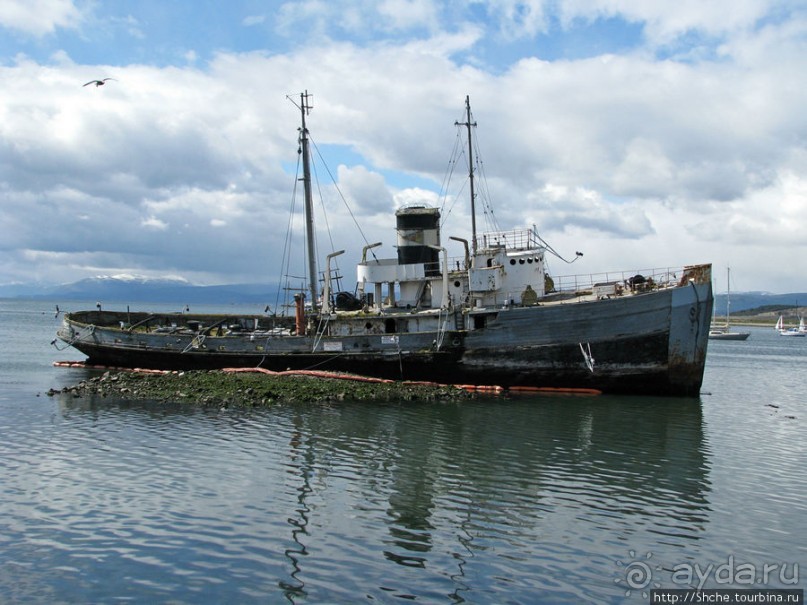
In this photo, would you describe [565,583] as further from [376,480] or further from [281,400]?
[281,400]

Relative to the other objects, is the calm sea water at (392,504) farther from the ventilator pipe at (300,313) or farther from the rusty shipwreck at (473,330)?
the ventilator pipe at (300,313)

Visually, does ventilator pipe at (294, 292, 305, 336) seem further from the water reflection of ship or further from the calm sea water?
the calm sea water

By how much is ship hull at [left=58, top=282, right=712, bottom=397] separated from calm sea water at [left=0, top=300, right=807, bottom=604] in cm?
330

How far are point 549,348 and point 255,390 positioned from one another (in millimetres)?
11993

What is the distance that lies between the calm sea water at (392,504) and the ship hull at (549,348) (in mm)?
3301

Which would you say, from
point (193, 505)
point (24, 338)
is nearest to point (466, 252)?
point (193, 505)

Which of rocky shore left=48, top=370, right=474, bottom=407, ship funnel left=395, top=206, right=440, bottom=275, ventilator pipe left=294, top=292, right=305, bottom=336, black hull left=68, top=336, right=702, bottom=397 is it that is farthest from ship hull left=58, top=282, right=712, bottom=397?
ship funnel left=395, top=206, right=440, bottom=275

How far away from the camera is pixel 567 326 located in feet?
89.8

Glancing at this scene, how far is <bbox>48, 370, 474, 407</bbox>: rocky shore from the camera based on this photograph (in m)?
26.0

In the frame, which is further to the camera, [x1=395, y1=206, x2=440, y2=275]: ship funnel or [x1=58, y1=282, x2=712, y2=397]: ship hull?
[x1=395, y1=206, x2=440, y2=275]: ship funnel

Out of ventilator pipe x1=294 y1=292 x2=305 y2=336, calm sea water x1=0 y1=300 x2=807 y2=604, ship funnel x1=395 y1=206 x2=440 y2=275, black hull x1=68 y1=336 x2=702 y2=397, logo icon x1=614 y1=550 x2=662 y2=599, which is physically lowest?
logo icon x1=614 y1=550 x2=662 y2=599

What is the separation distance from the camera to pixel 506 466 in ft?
55.6

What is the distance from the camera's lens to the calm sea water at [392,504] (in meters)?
10.3

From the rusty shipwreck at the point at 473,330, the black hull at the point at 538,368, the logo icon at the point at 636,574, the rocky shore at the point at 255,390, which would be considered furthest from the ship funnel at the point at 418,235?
the logo icon at the point at 636,574
